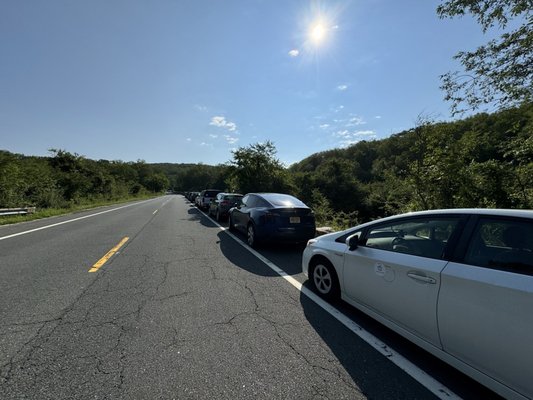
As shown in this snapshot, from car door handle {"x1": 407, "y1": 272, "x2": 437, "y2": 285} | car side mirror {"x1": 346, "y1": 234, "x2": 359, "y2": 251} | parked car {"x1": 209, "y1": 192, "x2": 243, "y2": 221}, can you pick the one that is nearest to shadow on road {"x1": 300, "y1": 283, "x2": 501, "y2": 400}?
car door handle {"x1": 407, "y1": 272, "x2": 437, "y2": 285}

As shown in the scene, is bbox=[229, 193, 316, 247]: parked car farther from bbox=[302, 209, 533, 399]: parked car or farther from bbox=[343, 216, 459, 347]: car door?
bbox=[302, 209, 533, 399]: parked car

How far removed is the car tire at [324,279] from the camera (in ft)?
12.9

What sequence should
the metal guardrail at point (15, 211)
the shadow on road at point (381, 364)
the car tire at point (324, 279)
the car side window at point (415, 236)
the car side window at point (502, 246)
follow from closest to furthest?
the car side window at point (502, 246) → the shadow on road at point (381, 364) → the car side window at point (415, 236) → the car tire at point (324, 279) → the metal guardrail at point (15, 211)

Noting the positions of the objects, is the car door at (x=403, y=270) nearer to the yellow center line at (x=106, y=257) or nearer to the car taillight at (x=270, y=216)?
the car taillight at (x=270, y=216)

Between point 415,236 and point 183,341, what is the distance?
110 inches

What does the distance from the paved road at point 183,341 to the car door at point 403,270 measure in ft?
1.24

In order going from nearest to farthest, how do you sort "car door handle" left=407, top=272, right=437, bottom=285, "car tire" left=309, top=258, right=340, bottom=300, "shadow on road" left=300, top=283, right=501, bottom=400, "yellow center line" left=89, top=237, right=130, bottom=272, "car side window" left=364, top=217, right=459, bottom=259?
1. "shadow on road" left=300, top=283, right=501, bottom=400
2. "car door handle" left=407, top=272, right=437, bottom=285
3. "car side window" left=364, top=217, right=459, bottom=259
4. "car tire" left=309, top=258, right=340, bottom=300
5. "yellow center line" left=89, top=237, right=130, bottom=272

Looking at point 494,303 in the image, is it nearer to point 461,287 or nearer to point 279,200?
point 461,287

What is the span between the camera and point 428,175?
7.52 m

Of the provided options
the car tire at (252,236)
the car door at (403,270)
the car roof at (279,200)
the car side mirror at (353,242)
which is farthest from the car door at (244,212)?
the car door at (403,270)

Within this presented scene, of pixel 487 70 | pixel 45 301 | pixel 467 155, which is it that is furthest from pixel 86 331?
pixel 487 70

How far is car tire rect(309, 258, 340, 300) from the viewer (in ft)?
12.9

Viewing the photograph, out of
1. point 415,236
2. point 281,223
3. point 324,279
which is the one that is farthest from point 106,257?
point 415,236

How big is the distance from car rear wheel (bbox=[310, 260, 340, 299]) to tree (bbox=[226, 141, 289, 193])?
1850cm
